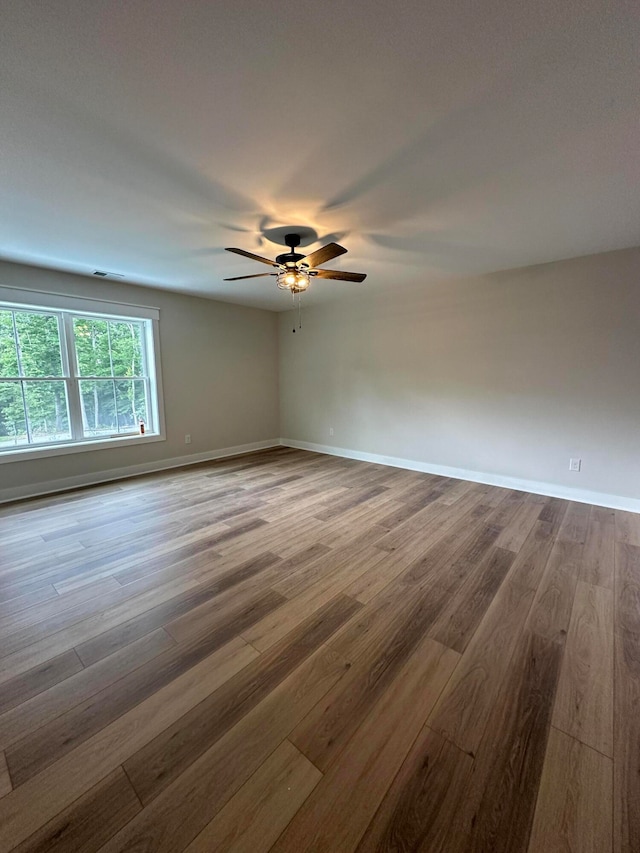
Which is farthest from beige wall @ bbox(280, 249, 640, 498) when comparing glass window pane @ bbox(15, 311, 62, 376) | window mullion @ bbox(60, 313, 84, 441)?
glass window pane @ bbox(15, 311, 62, 376)

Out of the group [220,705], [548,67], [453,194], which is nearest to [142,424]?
[220,705]

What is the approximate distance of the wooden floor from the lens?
3.40 ft

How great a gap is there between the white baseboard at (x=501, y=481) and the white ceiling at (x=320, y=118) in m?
2.42

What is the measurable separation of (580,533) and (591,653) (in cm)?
151

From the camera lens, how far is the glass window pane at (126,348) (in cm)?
443

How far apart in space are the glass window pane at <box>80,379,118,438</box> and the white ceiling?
5.89ft

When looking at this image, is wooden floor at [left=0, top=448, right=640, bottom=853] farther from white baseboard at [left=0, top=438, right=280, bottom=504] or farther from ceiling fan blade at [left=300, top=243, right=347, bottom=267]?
ceiling fan blade at [left=300, top=243, right=347, bottom=267]

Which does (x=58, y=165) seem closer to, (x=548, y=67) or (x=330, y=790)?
(x=548, y=67)

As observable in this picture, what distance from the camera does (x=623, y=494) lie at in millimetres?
3396

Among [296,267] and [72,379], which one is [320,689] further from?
[72,379]

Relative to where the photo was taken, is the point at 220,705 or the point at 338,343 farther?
the point at 338,343

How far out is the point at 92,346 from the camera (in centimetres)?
424

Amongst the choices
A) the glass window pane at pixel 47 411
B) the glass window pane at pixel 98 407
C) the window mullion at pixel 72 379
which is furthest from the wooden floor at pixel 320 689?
the glass window pane at pixel 98 407

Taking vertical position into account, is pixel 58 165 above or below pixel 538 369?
above
